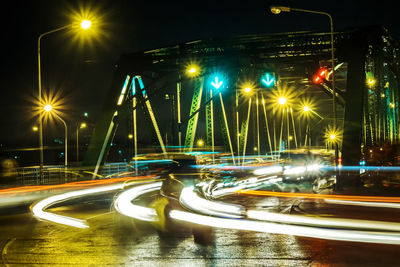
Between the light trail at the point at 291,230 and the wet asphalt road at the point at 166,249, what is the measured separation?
22 cm

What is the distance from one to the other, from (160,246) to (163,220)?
2.79m

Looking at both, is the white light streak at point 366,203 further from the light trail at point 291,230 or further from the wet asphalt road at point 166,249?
the wet asphalt road at point 166,249

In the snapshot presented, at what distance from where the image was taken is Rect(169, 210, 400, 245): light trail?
711cm

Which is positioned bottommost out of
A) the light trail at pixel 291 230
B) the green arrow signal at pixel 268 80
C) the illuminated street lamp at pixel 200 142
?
the light trail at pixel 291 230

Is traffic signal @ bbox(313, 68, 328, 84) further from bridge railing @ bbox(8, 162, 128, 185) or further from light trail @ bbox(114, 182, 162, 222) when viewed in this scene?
bridge railing @ bbox(8, 162, 128, 185)

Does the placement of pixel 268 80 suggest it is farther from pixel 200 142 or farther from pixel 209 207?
pixel 200 142

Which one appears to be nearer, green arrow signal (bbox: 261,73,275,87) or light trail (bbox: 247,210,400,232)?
light trail (bbox: 247,210,400,232)

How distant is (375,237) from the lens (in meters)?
7.13

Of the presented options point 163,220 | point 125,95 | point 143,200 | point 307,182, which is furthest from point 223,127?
point 163,220

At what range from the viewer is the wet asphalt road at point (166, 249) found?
20.5 feet

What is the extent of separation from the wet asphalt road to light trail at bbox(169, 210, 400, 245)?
0.72 feet

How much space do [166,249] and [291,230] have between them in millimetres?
2701

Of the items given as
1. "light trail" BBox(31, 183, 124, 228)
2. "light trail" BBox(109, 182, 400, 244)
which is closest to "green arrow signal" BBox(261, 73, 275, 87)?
"light trail" BBox(31, 183, 124, 228)

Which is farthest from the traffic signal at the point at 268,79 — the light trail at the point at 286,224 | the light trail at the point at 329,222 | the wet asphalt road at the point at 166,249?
the wet asphalt road at the point at 166,249
